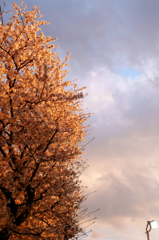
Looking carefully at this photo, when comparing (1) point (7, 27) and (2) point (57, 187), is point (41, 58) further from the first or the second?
(2) point (57, 187)

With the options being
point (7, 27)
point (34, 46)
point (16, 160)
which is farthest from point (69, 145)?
point (7, 27)

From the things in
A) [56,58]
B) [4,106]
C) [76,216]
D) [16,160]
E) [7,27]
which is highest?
[56,58]

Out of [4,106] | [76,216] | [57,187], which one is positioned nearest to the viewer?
[4,106]

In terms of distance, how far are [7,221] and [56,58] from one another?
8749mm

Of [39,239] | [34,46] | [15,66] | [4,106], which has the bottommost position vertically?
[39,239]

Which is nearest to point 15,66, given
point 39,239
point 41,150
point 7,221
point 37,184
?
point 41,150

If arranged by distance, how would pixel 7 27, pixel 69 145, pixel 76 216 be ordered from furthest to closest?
pixel 69 145 → pixel 76 216 → pixel 7 27

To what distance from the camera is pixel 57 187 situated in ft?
26.6

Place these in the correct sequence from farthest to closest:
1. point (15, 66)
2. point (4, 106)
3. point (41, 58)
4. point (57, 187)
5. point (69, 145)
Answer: point (69, 145), point (41, 58), point (15, 66), point (57, 187), point (4, 106)

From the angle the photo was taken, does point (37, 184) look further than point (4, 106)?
Yes

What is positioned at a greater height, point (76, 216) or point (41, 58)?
point (41, 58)

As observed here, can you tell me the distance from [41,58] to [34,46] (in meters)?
0.88

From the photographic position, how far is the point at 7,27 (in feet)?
32.2

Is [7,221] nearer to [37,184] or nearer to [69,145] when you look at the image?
[37,184]
